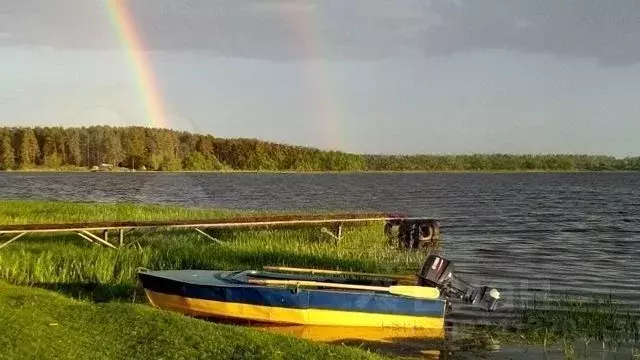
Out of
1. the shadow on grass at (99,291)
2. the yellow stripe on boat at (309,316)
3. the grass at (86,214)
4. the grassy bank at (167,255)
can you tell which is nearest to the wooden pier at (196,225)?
the grassy bank at (167,255)

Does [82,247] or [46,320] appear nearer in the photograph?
[46,320]

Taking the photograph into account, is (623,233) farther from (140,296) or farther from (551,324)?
(140,296)

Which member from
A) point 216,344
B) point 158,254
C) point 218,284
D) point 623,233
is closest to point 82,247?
point 158,254

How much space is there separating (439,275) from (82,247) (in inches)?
573

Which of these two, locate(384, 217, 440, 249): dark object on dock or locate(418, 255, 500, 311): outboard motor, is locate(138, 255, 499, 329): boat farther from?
locate(384, 217, 440, 249): dark object on dock

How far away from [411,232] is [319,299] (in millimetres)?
19098

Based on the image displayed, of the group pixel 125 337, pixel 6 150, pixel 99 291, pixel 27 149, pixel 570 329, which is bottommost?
pixel 570 329

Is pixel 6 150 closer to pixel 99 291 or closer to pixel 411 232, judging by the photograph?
pixel 411 232

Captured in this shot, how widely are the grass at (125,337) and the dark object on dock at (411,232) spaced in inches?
862

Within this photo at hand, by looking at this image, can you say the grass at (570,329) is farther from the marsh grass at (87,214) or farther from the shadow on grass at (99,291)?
the marsh grass at (87,214)

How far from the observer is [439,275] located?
18.7 m

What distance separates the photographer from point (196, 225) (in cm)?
3098

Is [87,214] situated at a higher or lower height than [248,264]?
higher

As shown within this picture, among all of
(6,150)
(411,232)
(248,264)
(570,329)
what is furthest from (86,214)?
(6,150)
